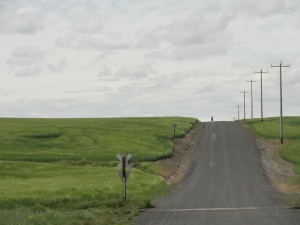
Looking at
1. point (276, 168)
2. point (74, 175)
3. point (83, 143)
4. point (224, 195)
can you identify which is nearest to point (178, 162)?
point (276, 168)

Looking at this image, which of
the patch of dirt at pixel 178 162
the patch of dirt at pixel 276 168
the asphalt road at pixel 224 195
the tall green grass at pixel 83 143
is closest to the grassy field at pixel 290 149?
the patch of dirt at pixel 276 168

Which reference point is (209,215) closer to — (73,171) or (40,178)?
(40,178)

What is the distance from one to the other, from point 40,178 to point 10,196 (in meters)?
10.6

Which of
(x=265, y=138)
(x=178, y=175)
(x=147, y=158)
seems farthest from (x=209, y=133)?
(x=178, y=175)

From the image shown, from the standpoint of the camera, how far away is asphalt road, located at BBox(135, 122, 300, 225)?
26.6 meters

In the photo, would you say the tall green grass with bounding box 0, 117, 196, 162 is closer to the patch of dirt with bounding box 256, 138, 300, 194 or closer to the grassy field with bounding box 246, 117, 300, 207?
the patch of dirt with bounding box 256, 138, 300, 194

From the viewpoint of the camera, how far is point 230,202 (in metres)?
35.1

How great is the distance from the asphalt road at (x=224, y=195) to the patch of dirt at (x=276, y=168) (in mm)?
809

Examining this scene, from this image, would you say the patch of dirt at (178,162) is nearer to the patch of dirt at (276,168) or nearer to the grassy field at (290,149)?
the patch of dirt at (276,168)

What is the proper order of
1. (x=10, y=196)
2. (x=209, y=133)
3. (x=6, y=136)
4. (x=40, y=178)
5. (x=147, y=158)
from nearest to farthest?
(x=10, y=196), (x=40, y=178), (x=147, y=158), (x=6, y=136), (x=209, y=133)

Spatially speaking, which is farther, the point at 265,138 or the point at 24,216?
the point at 265,138

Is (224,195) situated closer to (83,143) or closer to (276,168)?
(276,168)

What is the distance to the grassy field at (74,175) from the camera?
95.6 feet

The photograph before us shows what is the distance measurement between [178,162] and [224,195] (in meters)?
22.4
